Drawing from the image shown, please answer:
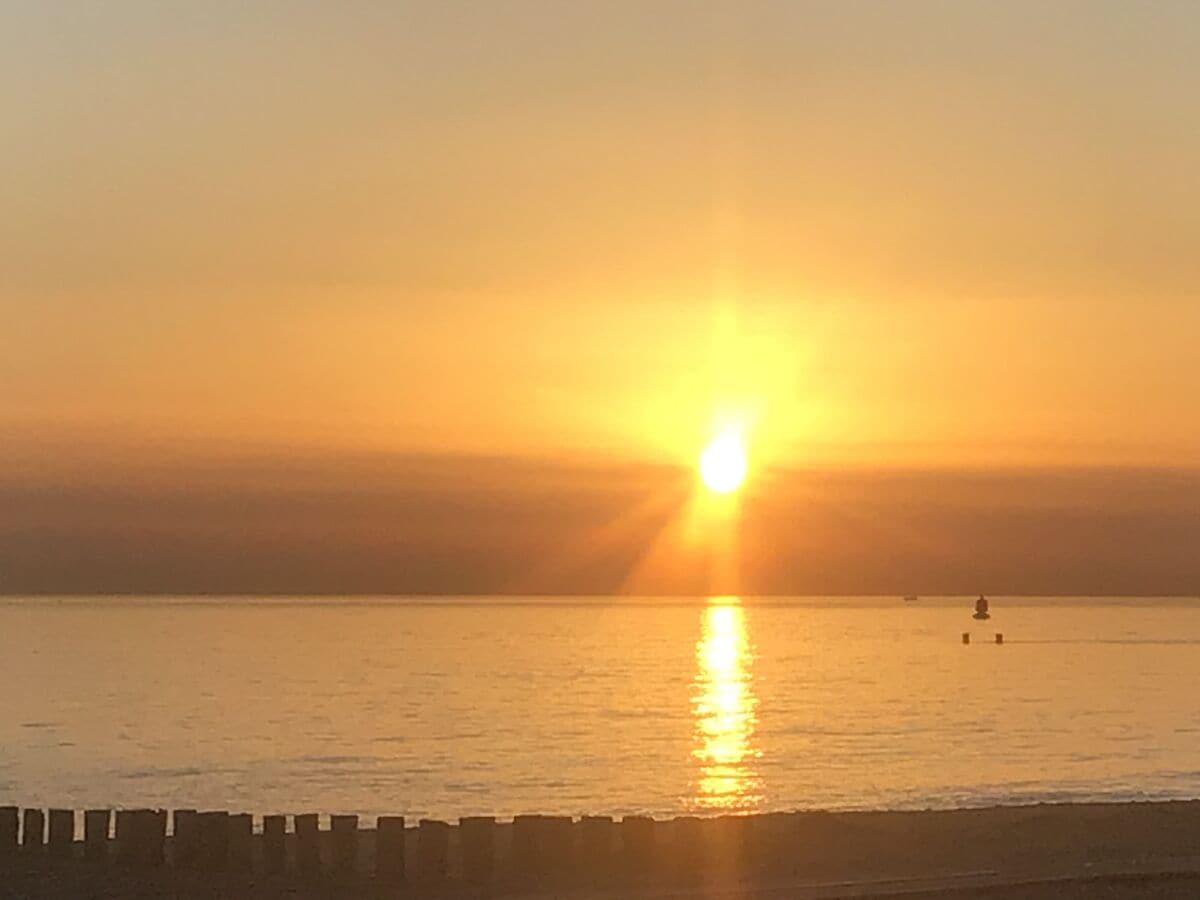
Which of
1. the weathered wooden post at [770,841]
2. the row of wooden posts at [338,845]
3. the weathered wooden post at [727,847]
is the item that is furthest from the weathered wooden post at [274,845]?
the weathered wooden post at [770,841]

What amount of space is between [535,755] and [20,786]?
18077 millimetres

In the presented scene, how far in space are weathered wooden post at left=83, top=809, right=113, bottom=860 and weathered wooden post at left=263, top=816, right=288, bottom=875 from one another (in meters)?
1.76

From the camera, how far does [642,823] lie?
20328mm

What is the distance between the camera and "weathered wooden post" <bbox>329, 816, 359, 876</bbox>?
18.9m

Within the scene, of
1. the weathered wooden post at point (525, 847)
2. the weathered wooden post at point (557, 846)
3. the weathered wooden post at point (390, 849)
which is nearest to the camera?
the weathered wooden post at point (390, 849)

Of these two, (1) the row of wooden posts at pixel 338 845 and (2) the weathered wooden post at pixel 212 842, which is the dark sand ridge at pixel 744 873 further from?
(2) the weathered wooden post at pixel 212 842

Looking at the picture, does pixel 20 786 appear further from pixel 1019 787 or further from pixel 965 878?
pixel 965 878

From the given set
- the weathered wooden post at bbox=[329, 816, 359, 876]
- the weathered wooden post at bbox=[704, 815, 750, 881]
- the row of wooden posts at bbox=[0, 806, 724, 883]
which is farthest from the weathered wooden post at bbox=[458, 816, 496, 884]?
the weathered wooden post at bbox=[704, 815, 750, 881]

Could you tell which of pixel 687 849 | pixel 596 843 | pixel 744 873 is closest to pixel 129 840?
pixel 596 843

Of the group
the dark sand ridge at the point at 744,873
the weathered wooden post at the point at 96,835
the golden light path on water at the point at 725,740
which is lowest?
the dark sand ridge at the point at 744,873

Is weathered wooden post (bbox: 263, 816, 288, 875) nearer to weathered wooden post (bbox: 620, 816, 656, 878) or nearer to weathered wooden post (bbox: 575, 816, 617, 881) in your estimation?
weathered wooden post (bbox: 575, 816, 617, 881)

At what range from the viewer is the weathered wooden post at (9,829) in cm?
2016

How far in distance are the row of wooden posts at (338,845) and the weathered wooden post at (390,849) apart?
1cm

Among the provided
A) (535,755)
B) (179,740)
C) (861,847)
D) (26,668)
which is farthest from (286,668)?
(861,847)
